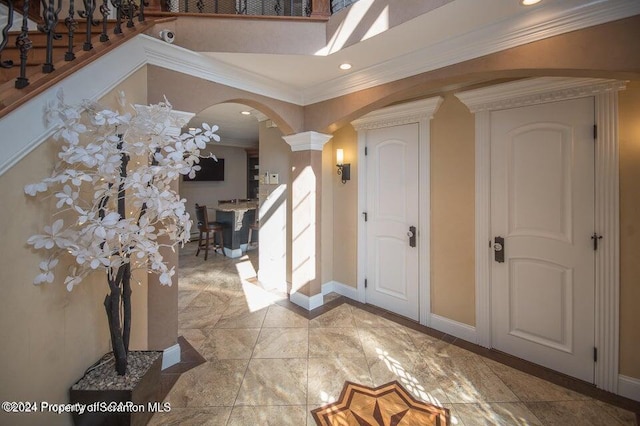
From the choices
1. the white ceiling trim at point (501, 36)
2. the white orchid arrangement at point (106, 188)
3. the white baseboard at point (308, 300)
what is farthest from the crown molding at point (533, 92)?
the white baseboard at point (308, 300)

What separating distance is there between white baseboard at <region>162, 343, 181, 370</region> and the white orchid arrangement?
71 centimetres

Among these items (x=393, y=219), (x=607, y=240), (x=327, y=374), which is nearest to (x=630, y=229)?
(x=607, y=240)

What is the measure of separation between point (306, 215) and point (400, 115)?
5.07ft

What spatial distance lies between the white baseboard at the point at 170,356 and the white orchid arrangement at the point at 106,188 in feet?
2.35

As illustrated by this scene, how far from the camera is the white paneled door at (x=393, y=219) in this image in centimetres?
297

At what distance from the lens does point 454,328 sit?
8.78 ft

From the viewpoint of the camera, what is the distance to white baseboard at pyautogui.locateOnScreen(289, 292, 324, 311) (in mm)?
3211

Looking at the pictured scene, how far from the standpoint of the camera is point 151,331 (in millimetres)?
2090

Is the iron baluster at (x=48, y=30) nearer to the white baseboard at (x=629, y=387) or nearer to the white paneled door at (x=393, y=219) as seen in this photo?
the white paneled door at (x=393, y=219)

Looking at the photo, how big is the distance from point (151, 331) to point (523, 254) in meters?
3.09

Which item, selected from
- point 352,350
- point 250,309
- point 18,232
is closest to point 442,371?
point 352,350

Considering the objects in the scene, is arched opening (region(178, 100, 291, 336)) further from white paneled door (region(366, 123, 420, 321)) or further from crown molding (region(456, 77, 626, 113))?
crown molding (region(456, 77, 626, 113))

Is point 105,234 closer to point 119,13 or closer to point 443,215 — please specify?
point 119,13

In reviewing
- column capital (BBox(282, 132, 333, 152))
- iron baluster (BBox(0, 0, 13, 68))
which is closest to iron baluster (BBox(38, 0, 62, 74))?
iron baluster (BBox(0, 0, 13, 68))
